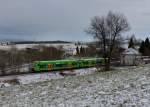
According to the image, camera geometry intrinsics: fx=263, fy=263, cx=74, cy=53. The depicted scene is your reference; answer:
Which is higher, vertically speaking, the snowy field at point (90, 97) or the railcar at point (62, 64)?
the snowy field at point (90, 97)

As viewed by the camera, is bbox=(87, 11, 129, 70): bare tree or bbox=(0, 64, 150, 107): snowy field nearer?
bbox=(0, 64, 150, 107): snowy field

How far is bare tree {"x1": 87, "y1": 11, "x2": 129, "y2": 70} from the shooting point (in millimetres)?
46625

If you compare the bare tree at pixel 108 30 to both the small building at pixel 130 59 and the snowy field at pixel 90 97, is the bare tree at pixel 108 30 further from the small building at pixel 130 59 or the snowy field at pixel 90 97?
the snowy field at pixel 90 97

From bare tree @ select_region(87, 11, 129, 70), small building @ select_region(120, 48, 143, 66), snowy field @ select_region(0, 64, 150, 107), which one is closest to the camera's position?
snowy field @ select_region(0, 64, 150, 107)

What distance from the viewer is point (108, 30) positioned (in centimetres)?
4834

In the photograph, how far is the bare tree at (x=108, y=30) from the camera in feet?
153

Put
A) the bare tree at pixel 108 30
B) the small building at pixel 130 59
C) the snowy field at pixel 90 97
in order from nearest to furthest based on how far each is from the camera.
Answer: the snowy field at pixel 90 97, the bare tree at pixel 108 30, the small building at pixel 130 59

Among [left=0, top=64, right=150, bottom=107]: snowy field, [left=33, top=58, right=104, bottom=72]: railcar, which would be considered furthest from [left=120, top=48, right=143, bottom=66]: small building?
[left=0, top=64, right=150, bottom=107]: snowy field

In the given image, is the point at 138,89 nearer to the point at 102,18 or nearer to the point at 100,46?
the point at 100,46

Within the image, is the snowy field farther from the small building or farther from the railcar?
the small building

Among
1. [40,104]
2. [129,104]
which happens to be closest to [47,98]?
[40,104]

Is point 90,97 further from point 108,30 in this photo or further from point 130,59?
point 130,59

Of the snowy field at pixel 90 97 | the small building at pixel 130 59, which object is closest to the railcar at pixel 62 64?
the small building at pixel 130 59

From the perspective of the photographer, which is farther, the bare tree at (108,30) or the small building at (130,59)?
the small building at (130,59)
